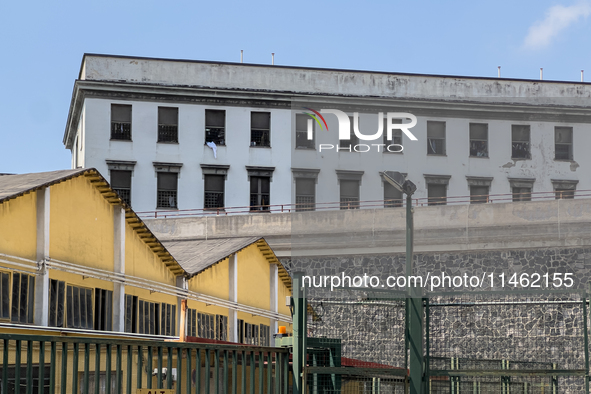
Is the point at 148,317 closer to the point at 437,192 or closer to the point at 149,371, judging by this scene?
the point at 149,371

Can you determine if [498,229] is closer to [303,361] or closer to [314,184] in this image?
[314,184]

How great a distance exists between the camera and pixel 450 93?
4222cm

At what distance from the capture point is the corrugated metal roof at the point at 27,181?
15609mm

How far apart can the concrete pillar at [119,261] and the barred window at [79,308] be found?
101 centimetres

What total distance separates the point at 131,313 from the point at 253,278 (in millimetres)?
6764

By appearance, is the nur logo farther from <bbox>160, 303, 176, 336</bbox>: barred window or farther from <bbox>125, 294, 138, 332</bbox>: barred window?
<bbox>160, 303, 176, 336</bbox>: barred window

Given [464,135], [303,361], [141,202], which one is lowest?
[303,361]

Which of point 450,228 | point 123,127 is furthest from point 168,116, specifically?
point 450,228

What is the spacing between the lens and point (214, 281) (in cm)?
2325

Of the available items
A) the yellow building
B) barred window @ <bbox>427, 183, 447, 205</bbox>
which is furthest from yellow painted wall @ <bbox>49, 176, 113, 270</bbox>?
barred window @ <bbox>427, 183, 447, 205</bbox>

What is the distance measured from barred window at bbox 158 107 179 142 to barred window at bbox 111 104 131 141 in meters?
1.57

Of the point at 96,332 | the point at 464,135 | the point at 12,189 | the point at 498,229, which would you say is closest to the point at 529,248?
the point at 498,229

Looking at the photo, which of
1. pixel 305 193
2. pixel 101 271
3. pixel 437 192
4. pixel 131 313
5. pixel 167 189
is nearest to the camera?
pixel 101 271

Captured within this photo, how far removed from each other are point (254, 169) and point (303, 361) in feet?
109
